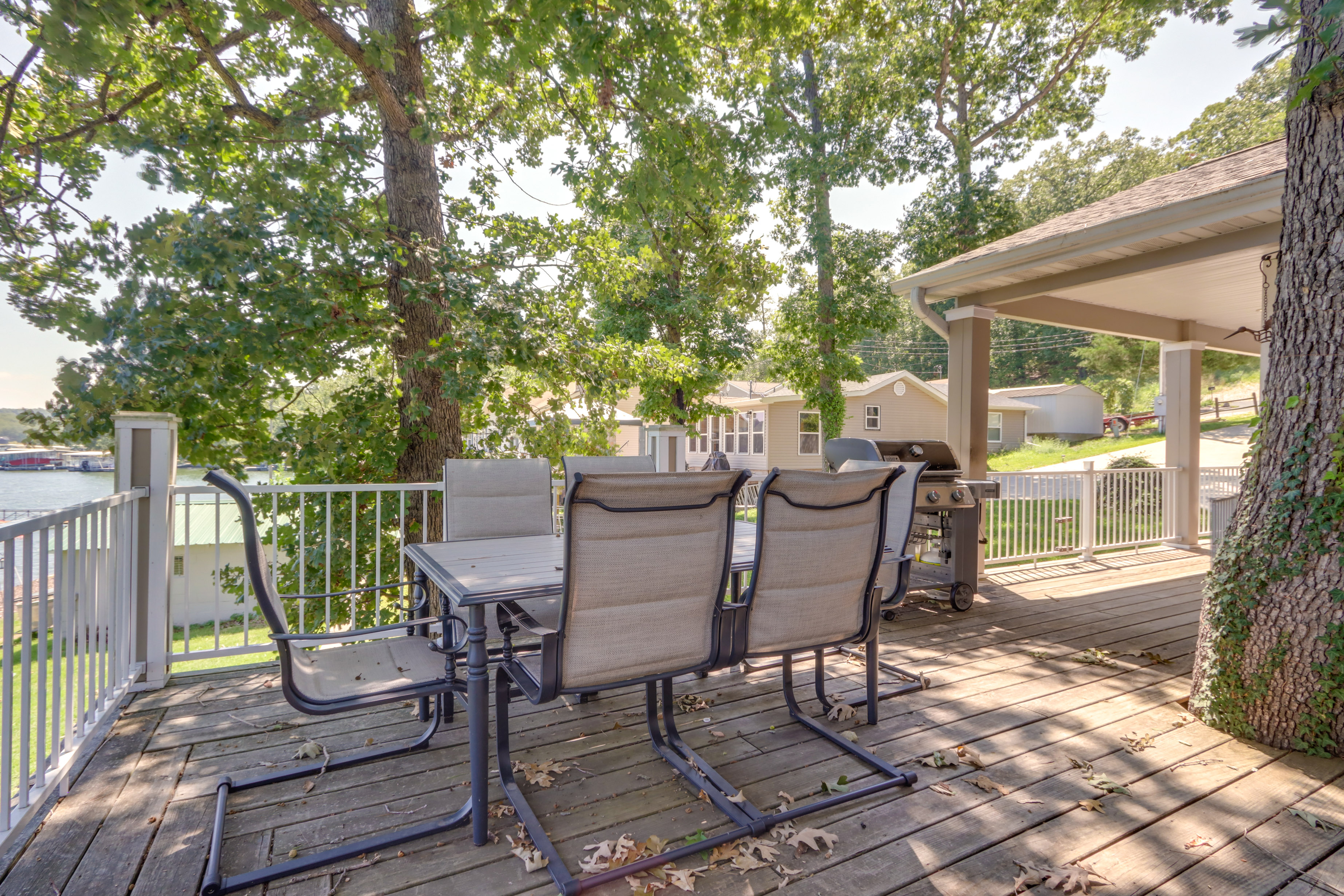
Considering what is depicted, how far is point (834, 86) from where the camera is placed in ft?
44.3

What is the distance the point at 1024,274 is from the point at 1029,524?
264 cm

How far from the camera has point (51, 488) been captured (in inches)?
127

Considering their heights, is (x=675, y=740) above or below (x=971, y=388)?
below

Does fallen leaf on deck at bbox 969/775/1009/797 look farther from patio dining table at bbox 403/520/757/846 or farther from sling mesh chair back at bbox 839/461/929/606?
patio dining table at bbox 403/520/757/846

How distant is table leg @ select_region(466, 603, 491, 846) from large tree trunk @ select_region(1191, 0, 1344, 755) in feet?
9.74

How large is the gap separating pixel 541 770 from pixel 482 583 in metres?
0.81

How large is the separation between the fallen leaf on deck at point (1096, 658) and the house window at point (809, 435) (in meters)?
14.3

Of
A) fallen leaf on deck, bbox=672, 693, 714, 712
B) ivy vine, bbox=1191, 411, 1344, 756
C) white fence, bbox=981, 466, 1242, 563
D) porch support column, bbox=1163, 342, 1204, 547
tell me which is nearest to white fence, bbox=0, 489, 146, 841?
fallen leaf on deck, bbox=672, 693, 714, 712

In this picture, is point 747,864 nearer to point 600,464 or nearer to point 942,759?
point 942,759

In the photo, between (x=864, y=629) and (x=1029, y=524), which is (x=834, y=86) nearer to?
(x=1029, y=524)

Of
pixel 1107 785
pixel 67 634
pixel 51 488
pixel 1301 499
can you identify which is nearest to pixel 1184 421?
pixel 1301 499

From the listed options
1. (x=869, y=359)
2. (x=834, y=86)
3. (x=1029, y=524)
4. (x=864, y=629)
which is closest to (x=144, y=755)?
(x=864, y=629)

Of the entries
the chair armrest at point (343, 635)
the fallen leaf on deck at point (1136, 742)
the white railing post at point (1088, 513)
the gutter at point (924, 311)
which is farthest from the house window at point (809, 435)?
the chair armrest at point (343, 635)

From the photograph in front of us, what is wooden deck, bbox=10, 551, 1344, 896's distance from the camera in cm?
177
